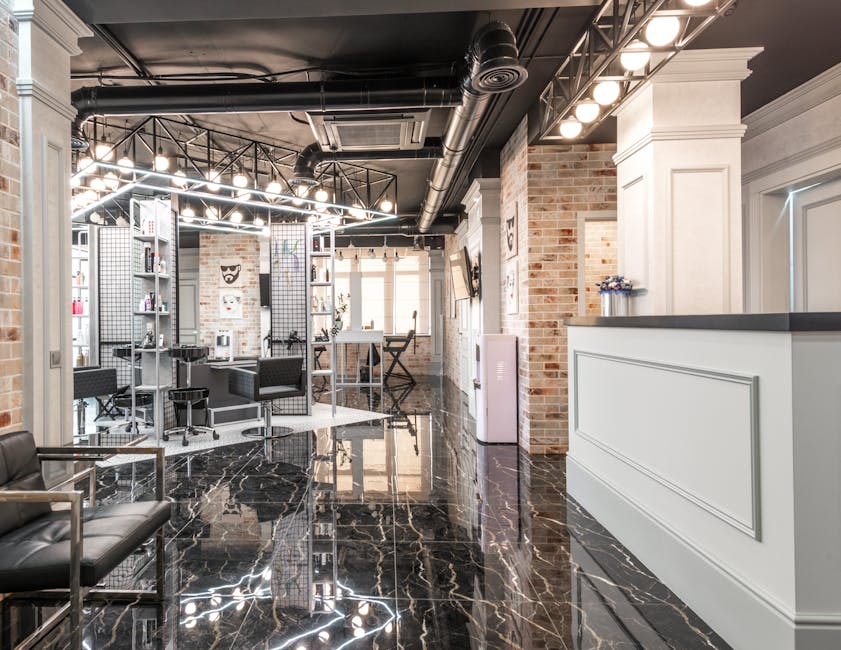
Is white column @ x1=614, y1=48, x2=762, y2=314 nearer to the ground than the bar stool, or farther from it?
farther from it

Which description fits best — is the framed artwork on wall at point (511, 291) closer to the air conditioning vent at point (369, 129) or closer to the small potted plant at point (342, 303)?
the air conditioning vent at point (369, 129)

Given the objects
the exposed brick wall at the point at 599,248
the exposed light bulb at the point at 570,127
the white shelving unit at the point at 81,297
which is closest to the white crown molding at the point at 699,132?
the exposed light bulb at the point at 570,127

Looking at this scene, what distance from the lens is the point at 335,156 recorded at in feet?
19.0

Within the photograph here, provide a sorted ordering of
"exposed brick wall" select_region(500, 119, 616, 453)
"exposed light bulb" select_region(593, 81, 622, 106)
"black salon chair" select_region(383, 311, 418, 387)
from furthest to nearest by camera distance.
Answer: "black salon chair" select_region(383, 311, 418, 387) < "exposed brick wall" select_region(500, 119, 616, 453) < "exposed light bulb" select_region(593, 81, 622, 106)

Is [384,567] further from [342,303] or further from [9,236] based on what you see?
[342,303]

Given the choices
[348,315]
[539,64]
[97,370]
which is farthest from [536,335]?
[348,315]

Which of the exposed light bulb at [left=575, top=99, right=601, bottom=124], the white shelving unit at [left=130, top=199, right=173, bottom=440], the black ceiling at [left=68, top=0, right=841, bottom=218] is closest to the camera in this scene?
the black ceiling at [left=68, top=0, right=841, bottom=218]

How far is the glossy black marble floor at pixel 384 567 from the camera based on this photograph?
207cm

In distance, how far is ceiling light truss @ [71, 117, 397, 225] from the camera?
225 inches

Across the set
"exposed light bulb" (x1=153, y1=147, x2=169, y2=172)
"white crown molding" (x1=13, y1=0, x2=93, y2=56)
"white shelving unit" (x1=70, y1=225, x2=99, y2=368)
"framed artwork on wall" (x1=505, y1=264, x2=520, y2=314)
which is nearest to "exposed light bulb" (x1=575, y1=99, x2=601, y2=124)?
"framed artwork on wall" (x1=505, y1=264, x2=520, y2=314)

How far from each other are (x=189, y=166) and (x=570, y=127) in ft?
18.7

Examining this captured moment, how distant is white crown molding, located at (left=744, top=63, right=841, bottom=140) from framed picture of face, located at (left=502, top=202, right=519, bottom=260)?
225cm

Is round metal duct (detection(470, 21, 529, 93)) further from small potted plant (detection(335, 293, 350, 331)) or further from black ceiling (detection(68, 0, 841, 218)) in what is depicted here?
small potted plant (detection(335, 293, 350, 331))

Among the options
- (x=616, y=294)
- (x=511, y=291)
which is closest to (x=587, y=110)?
(x=616, y=294)
